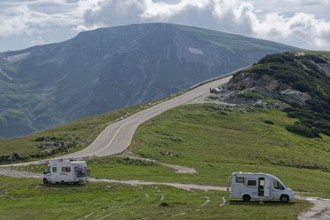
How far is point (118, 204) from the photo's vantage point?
54.0 metres

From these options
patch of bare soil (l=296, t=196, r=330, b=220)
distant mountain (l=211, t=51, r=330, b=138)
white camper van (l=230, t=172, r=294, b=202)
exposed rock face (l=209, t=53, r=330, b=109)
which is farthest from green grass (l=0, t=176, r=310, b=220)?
exposed rock face (l=209, t=53, r=330, b=109)

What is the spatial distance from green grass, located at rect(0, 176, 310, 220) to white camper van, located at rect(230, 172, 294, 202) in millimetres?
1097

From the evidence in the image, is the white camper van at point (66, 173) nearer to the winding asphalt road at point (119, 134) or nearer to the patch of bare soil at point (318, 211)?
the winding asphalt road at point (119, 134)

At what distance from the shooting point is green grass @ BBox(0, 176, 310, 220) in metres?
45.9

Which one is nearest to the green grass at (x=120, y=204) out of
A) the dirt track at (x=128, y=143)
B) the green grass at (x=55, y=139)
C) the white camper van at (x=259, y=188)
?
the white camper van at (x=259, y=188)

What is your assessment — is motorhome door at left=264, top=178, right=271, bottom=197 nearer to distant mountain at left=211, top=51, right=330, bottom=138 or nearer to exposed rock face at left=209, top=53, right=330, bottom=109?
distant mountain at left=211, top=51, right=330, bottom=138

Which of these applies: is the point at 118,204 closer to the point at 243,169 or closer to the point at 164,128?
the point at 243,169

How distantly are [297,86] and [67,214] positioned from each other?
14891 cm

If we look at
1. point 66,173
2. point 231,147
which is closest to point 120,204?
point 66,173

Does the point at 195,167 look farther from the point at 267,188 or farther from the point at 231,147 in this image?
the point at 267,188

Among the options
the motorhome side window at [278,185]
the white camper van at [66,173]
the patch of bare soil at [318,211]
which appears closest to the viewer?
the patch of bare soil at [318,211]

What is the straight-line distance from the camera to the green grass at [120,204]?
45938 millimetres

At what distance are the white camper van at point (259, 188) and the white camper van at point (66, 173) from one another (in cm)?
2443

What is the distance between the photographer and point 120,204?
177ft
